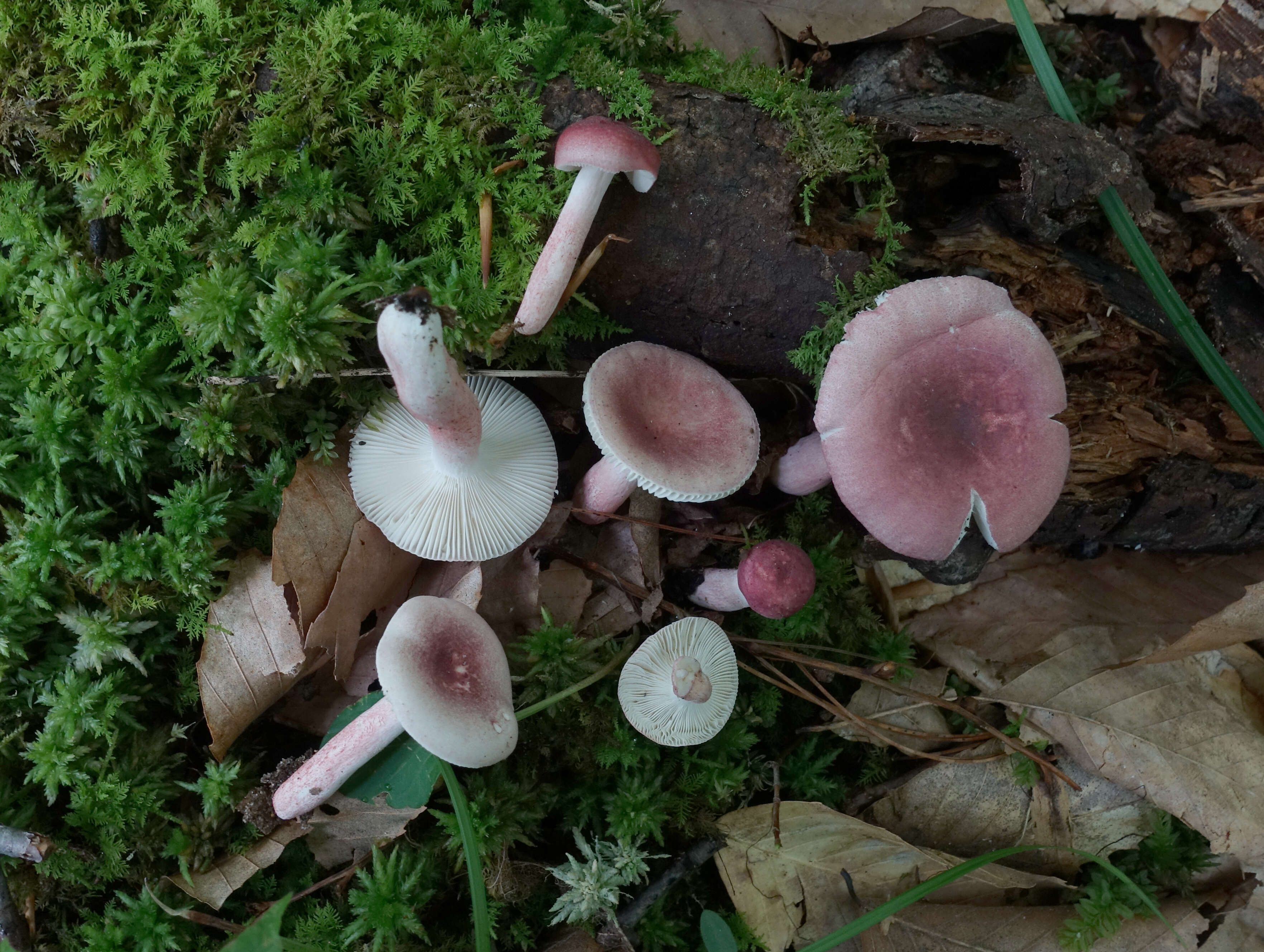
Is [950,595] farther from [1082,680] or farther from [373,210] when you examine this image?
[373,210]

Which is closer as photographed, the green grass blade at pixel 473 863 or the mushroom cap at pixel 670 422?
the green grass blade at pixel 473 863

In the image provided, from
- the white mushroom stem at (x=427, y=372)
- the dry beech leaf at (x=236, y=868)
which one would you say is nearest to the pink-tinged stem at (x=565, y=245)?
the white mushroom stem at (x=427, y=372)

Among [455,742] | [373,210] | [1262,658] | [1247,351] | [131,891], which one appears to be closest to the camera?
[455,742]

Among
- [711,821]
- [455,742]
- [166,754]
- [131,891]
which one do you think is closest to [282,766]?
[166,754]

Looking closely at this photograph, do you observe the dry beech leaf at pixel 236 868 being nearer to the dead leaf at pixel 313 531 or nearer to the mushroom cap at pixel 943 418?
the dead leaf at pixel 313 531

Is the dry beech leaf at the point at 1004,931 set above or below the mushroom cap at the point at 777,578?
below

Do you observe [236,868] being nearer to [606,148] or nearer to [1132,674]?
[606,148]

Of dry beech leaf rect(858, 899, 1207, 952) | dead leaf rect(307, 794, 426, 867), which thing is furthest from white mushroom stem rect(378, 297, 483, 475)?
dry beech leaf rect(858, 899, 1207, 952)
